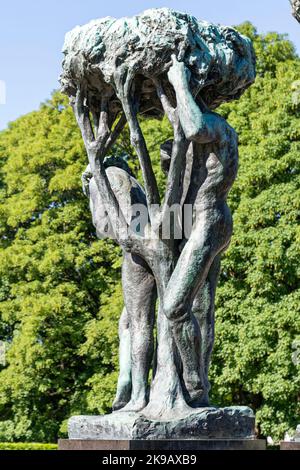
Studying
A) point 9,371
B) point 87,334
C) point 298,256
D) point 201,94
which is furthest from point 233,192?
point 201,94

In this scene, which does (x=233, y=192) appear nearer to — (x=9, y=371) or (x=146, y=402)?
(x=9, y=371)

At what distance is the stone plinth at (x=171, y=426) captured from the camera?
896 cm

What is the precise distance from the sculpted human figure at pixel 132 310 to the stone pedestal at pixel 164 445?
2.00ft

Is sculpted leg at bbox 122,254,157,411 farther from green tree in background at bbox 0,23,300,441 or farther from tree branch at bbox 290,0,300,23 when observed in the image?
green tree in background at bbox 0,23,300,441

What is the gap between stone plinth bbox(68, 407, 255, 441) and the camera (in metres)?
8.96

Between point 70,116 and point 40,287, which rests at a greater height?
point 70,116

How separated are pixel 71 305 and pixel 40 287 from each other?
51.1 inches

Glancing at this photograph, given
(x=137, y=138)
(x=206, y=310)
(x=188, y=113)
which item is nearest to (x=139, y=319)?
(x=206, y=310)

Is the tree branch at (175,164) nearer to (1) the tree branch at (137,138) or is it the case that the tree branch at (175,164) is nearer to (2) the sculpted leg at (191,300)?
(1) the tree branch at (137,138)

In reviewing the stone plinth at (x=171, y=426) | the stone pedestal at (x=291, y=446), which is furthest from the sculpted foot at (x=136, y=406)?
the stone pedestal at (x=291, y=446)

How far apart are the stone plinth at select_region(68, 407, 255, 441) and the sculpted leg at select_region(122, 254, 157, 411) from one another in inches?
12.4

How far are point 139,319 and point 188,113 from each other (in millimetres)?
1989

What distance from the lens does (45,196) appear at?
31953 millimetres

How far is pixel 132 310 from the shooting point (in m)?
9.84
